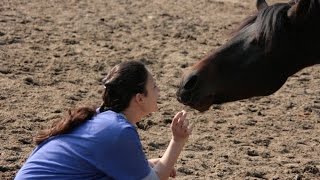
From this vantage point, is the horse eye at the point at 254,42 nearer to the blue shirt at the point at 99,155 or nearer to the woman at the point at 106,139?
the woman at the point at 106,139

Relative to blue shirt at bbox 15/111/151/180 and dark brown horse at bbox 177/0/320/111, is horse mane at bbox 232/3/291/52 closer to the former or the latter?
dark brown horse at bbox 177/0/320/111

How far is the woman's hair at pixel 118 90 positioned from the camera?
10.5 feet

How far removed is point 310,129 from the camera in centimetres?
615

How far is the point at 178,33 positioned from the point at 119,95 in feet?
21.6

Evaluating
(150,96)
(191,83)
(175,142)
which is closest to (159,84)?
(191,83)

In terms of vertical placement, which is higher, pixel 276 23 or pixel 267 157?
pixel 276 23

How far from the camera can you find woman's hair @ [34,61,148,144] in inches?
126

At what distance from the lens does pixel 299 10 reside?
417 cm

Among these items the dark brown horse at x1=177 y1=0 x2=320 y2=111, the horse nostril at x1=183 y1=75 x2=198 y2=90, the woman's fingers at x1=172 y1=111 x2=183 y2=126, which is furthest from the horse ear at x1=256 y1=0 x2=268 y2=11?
the woman's fingers at x1=172 y1=111 x2=183 y2=126

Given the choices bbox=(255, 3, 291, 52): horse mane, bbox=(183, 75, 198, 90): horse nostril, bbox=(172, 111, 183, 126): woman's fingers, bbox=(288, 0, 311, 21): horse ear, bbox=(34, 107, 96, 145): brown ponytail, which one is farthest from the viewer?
bbox=(183, 75, 198, 90): horse nostril

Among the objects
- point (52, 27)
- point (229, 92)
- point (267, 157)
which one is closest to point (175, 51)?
point (52, 27)

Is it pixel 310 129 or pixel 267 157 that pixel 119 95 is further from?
pixel 310 129

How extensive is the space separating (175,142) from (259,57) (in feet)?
4.22

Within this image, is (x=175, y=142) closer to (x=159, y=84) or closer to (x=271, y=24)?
(x=271, y=24)
